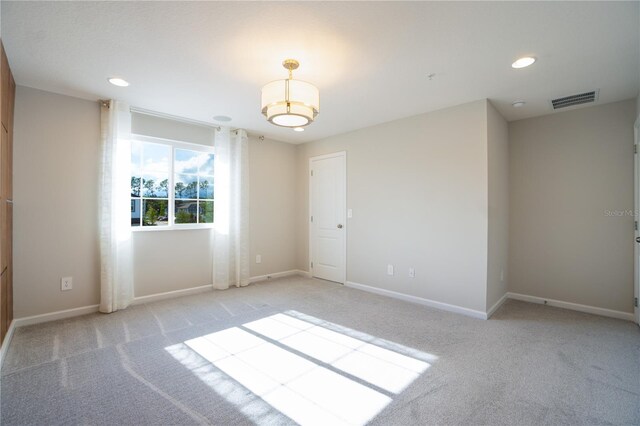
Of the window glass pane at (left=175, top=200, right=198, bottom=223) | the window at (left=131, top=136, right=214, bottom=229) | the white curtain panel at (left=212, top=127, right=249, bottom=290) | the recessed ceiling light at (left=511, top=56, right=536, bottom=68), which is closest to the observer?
the recessed ceiling light at (left=511, top=56, right=536, bottom=68)

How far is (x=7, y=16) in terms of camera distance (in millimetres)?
2012

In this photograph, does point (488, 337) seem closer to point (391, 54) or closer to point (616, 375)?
point (616, 375)

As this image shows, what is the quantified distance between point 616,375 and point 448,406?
4.82ft

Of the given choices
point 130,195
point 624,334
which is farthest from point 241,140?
point 624,334

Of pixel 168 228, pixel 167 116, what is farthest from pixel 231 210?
pixel 167 116

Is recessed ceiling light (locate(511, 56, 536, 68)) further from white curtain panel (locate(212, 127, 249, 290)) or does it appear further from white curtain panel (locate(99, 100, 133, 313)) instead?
white curtain panel (locate(99, 100, 133, 313))

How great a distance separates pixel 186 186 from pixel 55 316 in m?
2.16

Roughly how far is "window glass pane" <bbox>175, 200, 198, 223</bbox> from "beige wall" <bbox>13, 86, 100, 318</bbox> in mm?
1000

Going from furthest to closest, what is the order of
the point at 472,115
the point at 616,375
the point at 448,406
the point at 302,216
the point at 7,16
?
the point at 302,216, the point at 472,115, the point at 616,375, the point at 7,16, the point at 448,406

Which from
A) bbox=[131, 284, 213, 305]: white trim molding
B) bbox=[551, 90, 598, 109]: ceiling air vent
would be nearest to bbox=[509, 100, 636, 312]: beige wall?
bbox=[551, 90, 598, 109]: ceiling air vent

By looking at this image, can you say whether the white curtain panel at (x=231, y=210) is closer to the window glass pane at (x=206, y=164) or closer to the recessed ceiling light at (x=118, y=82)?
the window glass pane at (x=206, y=164)

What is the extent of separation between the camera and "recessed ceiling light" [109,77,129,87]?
9.77ft

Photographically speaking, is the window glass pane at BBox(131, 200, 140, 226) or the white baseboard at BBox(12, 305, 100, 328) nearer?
the white baseboard at BBox(12, 305, 100, 328)

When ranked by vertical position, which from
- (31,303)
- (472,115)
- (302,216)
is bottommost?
(31,303)
